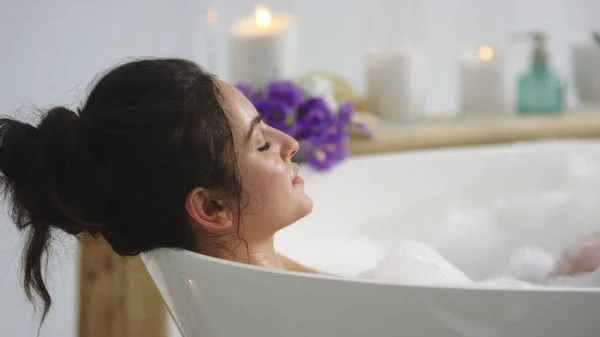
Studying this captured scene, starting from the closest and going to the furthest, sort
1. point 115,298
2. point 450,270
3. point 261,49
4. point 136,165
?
point 136,165 < point 450,270 < point 115,298 < point 261,49

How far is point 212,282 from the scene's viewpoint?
100 centimetres

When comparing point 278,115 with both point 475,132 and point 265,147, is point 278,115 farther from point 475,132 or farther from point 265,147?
point 475,132

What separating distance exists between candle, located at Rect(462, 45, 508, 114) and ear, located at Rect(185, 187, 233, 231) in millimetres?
1350

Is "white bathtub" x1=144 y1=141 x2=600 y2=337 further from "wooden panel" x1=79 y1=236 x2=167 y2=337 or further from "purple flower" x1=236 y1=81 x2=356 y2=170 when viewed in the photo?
"wooden panel" x1=79 y1=236 x2=167 y2=337

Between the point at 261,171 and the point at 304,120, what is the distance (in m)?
0.56

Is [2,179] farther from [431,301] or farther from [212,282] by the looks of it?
[431,301]

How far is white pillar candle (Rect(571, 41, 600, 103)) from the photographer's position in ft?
8.22

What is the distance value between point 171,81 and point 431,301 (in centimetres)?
41

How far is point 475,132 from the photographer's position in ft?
6.98

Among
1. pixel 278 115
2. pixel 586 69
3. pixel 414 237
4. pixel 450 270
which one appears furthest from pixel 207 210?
pixel 586 69

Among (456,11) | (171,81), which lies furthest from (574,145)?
(171,81)

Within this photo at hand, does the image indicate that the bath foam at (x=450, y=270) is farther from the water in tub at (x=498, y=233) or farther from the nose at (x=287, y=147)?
the nose at (x=287, y=147)

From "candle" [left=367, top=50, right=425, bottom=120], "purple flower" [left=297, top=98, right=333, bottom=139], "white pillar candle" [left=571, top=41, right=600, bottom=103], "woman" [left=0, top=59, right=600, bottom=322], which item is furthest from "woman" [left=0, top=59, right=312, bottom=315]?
"white pillar candle" [left=571, top=41, right=600, bottom=103]

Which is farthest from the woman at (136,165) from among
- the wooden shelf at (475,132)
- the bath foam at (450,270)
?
the wooden shelf at (475,132)
